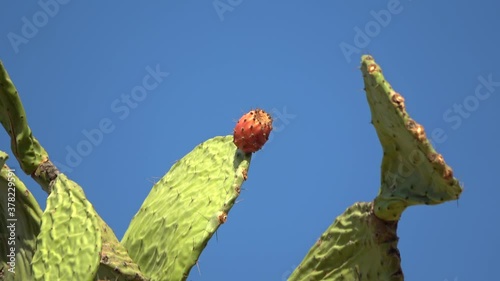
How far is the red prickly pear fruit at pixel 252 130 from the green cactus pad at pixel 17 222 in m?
0.78

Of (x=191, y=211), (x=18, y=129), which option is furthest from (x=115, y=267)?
(x=18, y=129)

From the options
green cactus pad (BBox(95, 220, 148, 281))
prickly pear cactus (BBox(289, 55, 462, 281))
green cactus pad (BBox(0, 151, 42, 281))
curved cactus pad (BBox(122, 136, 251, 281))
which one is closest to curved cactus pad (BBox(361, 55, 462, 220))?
prickly pear cactus (BBox(289, 55, 462, 281))

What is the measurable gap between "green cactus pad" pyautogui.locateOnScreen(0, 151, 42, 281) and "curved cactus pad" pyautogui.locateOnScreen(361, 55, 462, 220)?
1176mm

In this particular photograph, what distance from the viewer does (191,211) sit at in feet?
10.6

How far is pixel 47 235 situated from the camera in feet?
9.55

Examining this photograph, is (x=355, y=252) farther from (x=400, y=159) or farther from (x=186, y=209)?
(x=186, y=209)

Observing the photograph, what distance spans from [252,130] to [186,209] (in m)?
0.45

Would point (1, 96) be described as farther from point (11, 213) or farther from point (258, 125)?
point (258, 125)

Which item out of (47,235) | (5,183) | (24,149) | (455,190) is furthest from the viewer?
(24,149)

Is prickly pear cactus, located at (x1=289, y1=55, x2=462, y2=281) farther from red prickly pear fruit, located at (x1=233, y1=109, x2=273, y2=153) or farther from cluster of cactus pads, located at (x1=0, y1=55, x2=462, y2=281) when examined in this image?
red prickly pear fruit, located at (x1=233, y1=109, x2=273, y2=153)

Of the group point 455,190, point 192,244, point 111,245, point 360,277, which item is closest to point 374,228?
point 360,277

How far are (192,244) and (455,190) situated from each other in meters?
0.90

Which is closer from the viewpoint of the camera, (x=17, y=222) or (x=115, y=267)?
(x=115, y=267)

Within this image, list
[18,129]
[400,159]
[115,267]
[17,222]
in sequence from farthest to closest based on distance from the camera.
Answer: [18,129], [17,222], [115,267], [400,159]
